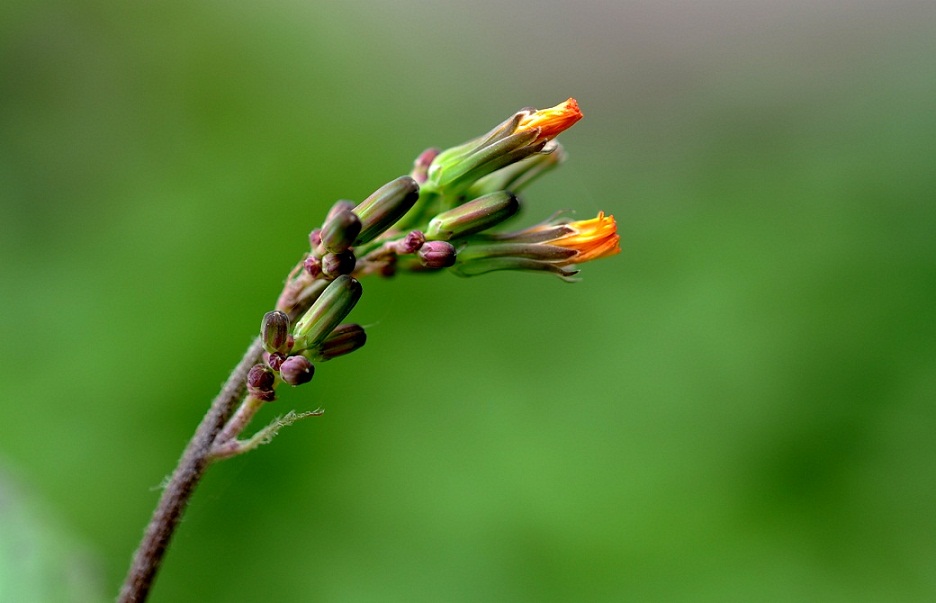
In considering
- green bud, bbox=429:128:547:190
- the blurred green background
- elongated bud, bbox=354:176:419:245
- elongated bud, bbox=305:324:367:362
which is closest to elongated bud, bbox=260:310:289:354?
elongated bud, bbox=305:324:367:362

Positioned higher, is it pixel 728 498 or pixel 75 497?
pixel 75 497

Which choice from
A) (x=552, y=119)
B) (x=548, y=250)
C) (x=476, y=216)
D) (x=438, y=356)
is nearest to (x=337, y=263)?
(x=476, y=216)

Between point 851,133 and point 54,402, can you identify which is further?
point 851,133

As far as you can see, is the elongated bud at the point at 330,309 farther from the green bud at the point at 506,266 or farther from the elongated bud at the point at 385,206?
the green bud at the point at 506,266

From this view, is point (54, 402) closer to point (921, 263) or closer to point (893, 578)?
point (893, 578)

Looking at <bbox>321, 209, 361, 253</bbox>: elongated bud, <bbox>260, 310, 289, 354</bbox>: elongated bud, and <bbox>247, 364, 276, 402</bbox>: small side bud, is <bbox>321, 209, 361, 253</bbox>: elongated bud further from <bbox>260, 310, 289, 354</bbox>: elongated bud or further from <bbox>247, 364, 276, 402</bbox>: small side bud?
<bbox>247, 364, 276, 402</bbox>: small side bud

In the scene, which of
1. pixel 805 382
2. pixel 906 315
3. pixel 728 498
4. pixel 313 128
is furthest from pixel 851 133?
pixel 313 128

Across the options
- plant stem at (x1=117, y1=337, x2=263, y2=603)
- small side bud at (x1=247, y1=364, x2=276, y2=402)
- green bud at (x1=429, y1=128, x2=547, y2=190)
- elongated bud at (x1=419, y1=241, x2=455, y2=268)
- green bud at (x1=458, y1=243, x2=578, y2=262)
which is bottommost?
plant stem at (x1=117, y1=337, x2=263, y2=603)
